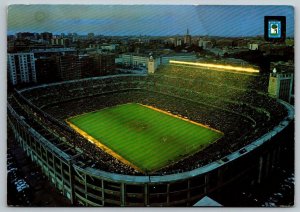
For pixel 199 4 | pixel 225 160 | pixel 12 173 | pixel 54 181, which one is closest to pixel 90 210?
pixel 54 181

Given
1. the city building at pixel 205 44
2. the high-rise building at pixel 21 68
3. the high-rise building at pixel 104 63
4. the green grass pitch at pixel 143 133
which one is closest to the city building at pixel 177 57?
the city building at pixel 205 44

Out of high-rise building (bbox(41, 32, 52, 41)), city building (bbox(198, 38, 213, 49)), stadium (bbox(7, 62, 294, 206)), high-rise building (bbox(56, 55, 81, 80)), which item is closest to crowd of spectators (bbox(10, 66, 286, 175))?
stadium (bbox(7, 62, 294, 206))

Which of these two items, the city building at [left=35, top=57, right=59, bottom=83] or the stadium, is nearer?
the stadium

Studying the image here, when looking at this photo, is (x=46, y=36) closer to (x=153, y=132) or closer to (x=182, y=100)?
(x=182, y=100)

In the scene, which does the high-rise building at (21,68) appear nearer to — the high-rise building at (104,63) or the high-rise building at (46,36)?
the high-rise building at (46,36)

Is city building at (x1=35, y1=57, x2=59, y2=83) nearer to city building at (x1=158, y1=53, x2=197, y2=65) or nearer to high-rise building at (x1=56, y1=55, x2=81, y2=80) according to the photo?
high-rise building at (x1=56, y1=55, x2=81, y2=80)
